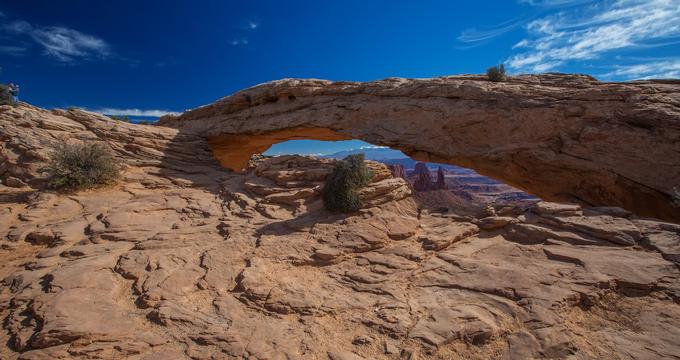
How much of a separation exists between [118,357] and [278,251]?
4017mm

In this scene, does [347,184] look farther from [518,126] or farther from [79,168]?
[79,168]

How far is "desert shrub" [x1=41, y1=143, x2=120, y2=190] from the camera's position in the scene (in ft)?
38.5

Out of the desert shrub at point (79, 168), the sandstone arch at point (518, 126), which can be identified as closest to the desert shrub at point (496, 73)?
the sandstone arch at point (518, 126)

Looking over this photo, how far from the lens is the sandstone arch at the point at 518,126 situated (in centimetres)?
1084

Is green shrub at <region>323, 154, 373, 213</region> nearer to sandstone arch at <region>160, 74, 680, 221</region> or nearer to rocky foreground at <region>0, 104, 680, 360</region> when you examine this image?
rocky foreground at <region>0, 104, 680, 360</region>

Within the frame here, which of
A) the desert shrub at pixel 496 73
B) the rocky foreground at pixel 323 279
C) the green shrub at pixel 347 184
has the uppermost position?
the desert shrub at pixel 496 73

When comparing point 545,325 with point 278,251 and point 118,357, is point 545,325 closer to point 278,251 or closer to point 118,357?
point 278,251

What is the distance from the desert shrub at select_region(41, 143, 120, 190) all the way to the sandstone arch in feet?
24.9

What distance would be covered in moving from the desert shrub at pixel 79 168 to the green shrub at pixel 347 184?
955 centimetres

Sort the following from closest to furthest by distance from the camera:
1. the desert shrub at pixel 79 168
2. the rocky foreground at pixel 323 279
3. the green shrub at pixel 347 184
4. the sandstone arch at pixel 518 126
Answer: the rocky foreground at pixel 323 279 → the green shrub at pixel 347 184 → the sandstone arch at pixel 518 126 → the desert shrub at pixel 79 168

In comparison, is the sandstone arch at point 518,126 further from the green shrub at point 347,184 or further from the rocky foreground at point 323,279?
the green shrub at point 347,184

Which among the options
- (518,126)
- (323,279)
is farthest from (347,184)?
(518,126)

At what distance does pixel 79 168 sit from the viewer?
39.5 feet

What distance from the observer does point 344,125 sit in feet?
56.2
